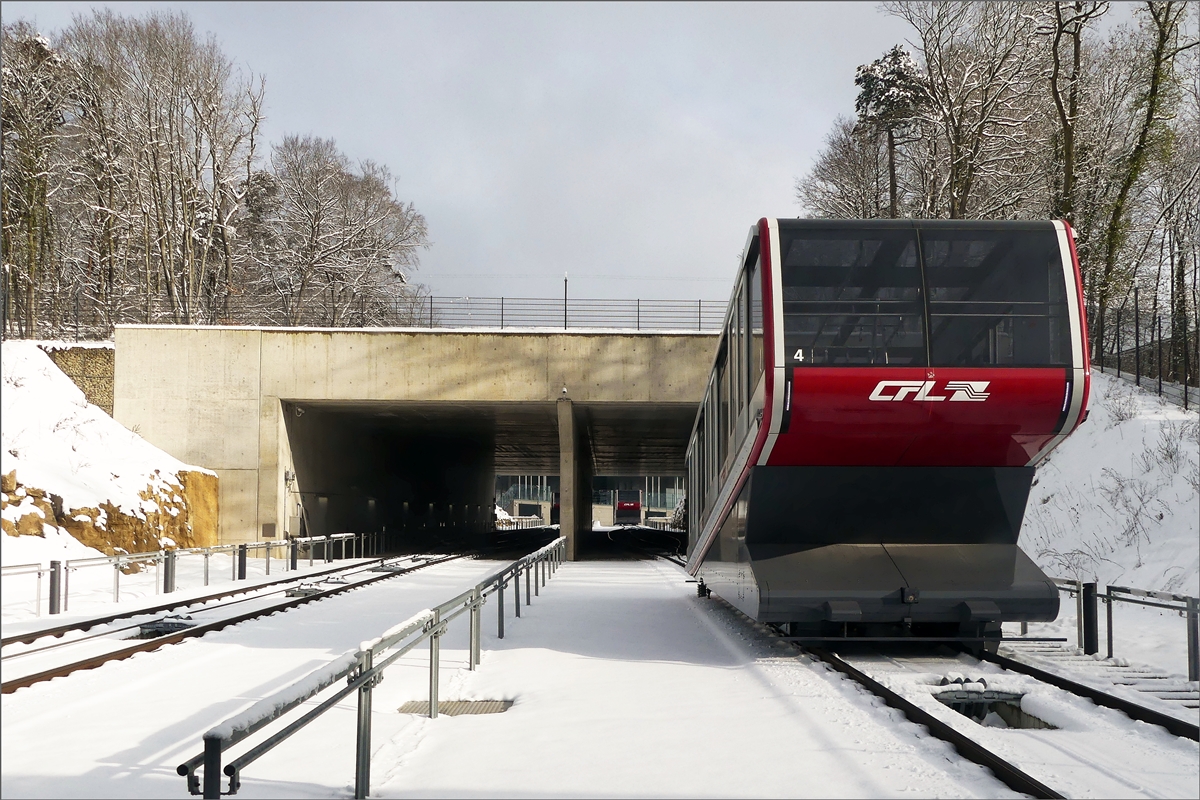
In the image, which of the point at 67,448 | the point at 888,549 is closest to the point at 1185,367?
the point at 888,549

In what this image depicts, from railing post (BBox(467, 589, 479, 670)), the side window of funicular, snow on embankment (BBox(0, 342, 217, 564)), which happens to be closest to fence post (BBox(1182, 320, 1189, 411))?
the side window of funicular

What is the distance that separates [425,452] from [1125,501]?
134 ft

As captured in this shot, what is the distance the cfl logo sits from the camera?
9.08 metres

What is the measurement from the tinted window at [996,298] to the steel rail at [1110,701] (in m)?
2.79

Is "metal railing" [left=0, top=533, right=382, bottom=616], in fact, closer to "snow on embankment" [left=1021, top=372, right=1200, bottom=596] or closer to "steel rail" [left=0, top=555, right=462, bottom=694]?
"steel rail" [left=0, top=555, right=462, bottom=694]

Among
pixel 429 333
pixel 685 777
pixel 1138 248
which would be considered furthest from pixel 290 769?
pixel 1138 248

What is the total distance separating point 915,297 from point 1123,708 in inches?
151

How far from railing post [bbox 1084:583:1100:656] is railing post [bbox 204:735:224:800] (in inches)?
378

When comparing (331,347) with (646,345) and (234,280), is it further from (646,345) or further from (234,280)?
(234,280)

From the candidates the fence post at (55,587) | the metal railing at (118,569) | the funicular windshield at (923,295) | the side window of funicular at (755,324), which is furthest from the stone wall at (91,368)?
the funicular windshield at (923,295)

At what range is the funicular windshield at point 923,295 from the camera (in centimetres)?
920

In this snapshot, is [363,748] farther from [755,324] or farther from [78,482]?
[78,482]

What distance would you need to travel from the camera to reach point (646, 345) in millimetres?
33469

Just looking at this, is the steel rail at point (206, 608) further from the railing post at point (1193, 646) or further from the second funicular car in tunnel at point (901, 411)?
the railing post at point (1193, 646)
